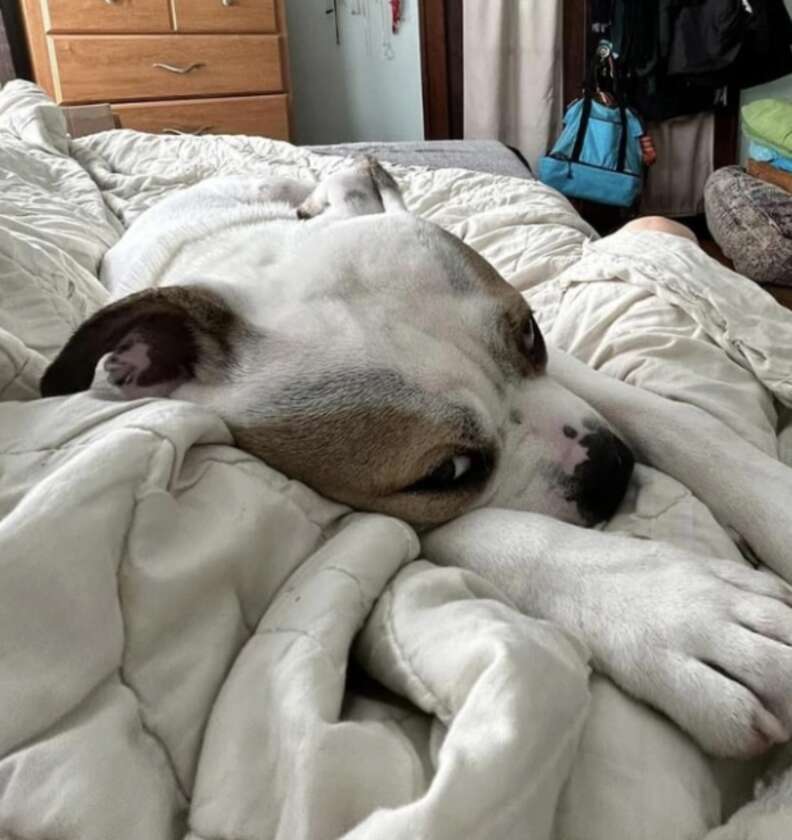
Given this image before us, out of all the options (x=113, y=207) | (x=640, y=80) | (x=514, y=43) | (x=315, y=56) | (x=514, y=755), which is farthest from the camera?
(x=315, y=56)

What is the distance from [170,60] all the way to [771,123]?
3170mm

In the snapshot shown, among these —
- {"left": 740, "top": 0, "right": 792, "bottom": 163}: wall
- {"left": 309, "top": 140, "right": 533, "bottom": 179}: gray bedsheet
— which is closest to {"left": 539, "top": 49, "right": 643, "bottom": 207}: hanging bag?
{"left": 740, "top": 0, "right": 792, "bottom": 163}: wall

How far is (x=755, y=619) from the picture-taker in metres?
0.69

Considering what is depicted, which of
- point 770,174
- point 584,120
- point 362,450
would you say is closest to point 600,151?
point 584,120

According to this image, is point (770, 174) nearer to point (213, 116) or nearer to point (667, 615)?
point (213, 116)

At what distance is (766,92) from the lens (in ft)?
16.4

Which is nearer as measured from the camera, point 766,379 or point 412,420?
point 412,420

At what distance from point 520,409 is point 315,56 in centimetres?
543

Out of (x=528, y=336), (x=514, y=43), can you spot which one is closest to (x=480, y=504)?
(x=528, y=336)

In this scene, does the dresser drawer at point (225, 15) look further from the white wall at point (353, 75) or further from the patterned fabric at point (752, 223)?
the patterned fabric at point (752, 223)

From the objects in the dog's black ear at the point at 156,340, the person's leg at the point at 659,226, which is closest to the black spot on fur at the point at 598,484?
the dog's black ear at the point at 156,340

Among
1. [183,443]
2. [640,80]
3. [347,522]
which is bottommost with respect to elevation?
[640,80]

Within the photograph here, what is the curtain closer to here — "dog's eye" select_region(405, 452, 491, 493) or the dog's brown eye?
the dog's brown eye

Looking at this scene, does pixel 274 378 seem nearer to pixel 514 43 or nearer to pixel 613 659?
pixel 613 659
